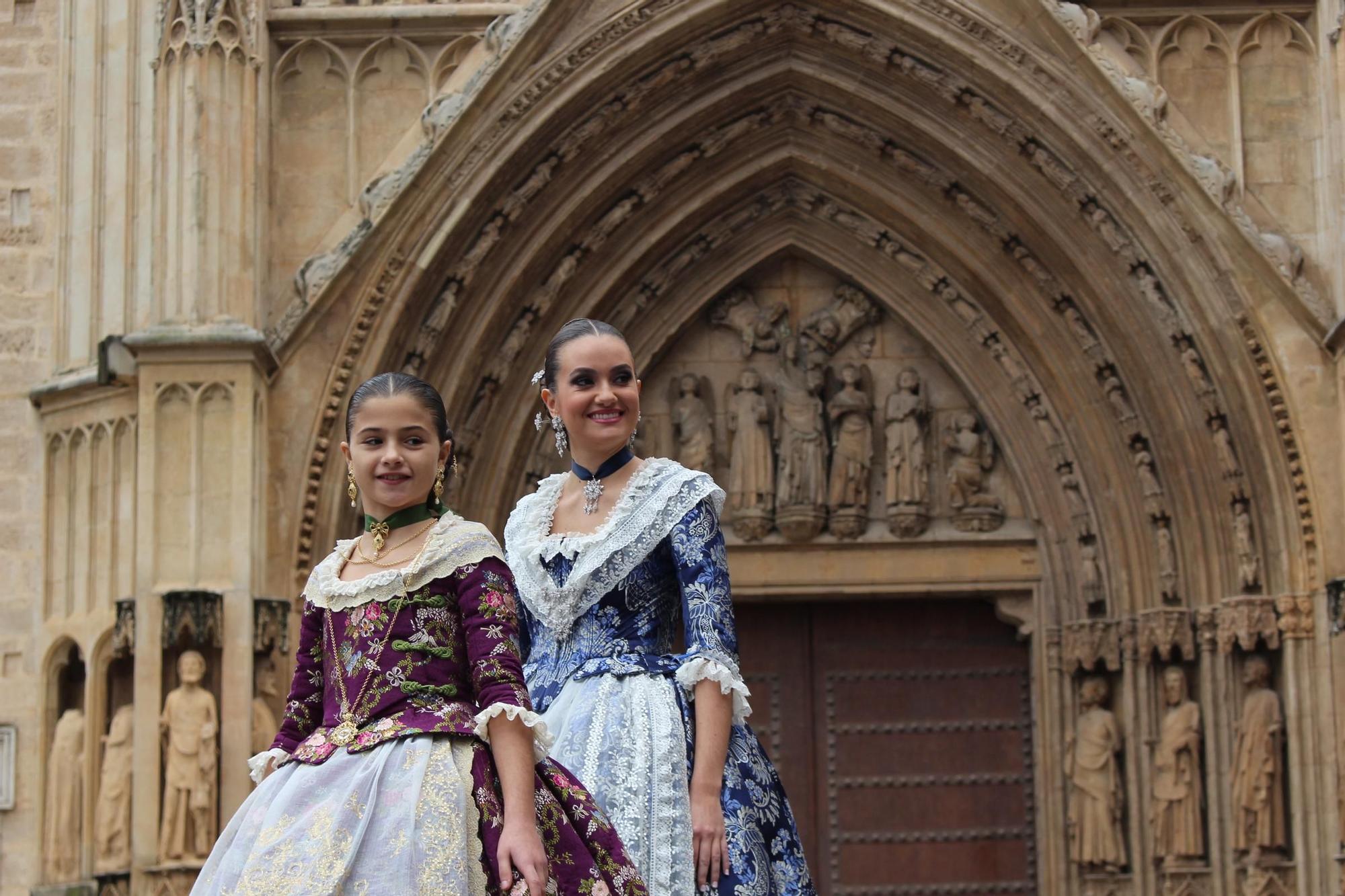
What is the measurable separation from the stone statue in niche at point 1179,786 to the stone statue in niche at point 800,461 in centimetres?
232

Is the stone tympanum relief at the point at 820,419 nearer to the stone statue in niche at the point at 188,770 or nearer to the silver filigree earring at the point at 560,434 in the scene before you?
the stone statue in niche at the point at 188,770

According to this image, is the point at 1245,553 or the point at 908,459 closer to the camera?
the point at 1245,553

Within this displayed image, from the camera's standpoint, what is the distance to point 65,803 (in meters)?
11.7

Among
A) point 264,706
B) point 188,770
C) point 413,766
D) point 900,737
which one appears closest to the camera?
point 413,766

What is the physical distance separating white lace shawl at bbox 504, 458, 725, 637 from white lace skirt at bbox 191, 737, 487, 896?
38.8 inches

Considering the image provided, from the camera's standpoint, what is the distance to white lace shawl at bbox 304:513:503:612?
461 cm

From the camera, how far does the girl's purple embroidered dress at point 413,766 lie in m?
4.32

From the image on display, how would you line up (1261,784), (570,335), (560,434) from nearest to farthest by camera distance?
(570,335) < (560,434) < (1261,784)

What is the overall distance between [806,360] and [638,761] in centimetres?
864

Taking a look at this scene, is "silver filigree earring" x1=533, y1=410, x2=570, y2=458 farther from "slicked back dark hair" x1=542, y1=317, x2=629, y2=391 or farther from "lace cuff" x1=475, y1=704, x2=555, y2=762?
"lace cuff" x1=475, y1=704, x2=555, y2=762

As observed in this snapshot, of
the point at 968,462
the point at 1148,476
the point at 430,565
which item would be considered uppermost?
the point at 968,462

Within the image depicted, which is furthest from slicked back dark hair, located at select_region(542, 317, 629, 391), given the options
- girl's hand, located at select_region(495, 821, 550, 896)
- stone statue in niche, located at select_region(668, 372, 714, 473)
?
stone statue in niche, located at select_region(668, 372, 714, 473)

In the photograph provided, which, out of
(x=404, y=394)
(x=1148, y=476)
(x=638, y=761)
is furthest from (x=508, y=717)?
(x=1148, y=476)

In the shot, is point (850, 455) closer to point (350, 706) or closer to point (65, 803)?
point (65, 803)
